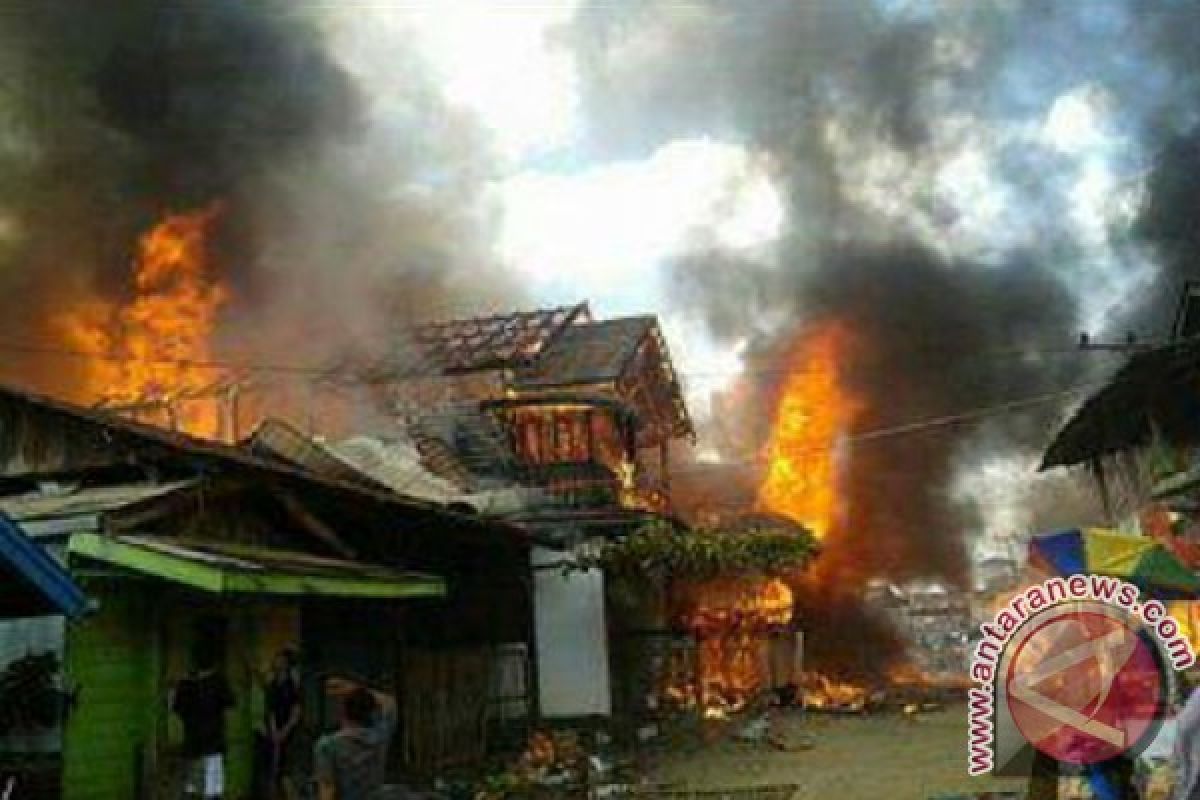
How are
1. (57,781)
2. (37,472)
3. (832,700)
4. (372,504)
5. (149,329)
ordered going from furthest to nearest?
(149,329) → (832,700) → (372,504) → (37,472) → (57,781)

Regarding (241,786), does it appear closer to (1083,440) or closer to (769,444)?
(1083,440)

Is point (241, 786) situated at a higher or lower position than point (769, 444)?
lower

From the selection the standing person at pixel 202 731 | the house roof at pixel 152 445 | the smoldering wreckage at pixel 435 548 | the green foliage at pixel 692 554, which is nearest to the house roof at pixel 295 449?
the smoldering wreckage at pixel 435 548

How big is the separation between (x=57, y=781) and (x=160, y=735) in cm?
128

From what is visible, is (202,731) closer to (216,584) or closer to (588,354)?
(216,584)

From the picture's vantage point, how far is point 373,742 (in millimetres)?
7535

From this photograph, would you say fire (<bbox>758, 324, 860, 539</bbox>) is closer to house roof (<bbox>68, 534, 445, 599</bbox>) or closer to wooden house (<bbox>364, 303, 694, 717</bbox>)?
wooden house (<bbox>364, 303, 694, 717</bbox>)

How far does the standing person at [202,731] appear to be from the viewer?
37.1ft

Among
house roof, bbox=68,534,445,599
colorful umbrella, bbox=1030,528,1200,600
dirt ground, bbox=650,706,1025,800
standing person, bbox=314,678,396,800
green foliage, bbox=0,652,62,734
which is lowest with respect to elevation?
dirt ground, bbox=650,706,1025,800

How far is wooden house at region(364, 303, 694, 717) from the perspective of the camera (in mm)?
23516

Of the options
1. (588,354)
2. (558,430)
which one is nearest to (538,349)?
(588,354)

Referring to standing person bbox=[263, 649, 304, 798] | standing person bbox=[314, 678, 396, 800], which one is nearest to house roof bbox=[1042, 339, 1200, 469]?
standing person bbox=[263, 649, 304, 798]

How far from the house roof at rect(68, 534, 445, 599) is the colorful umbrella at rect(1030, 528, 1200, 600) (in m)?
7.00

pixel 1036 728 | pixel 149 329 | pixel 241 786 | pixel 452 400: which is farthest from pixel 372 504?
pixel 149 329
